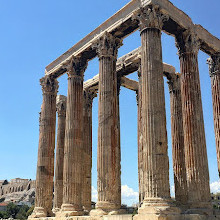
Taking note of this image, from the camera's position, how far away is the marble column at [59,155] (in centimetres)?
3447

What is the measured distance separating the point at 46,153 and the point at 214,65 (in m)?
18.0

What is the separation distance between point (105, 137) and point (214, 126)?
10189 millimetres

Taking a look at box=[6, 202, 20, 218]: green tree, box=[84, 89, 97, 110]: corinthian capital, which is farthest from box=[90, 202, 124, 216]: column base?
box=[6, 202, 20, 218]: green tree

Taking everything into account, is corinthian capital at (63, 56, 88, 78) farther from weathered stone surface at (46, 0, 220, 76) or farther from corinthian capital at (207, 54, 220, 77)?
corinthian capital at (207, 54, 220, 77)

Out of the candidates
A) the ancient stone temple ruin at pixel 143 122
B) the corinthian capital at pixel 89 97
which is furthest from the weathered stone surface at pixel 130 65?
the corinthian capital at pixel 89 97

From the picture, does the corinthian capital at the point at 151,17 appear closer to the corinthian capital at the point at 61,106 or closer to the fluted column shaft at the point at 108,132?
the fluted column shaft at the point at 108,132

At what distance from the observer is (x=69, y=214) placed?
2684 cm

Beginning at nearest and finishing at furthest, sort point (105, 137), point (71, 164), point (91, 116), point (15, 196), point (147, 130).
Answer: point (147, 130) < point (105, 137) < point (71, 164) < point (91, 116) < point (15, 196)

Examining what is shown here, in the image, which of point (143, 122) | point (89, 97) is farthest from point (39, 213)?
point (143, 122)

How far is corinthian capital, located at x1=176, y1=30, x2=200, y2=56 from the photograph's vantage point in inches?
1033

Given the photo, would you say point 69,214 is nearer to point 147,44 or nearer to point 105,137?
point 105,137

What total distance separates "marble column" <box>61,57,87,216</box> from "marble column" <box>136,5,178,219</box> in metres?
9.34

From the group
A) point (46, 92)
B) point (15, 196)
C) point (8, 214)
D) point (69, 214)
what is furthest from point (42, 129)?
point (15, 196)

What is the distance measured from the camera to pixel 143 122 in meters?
21.8
